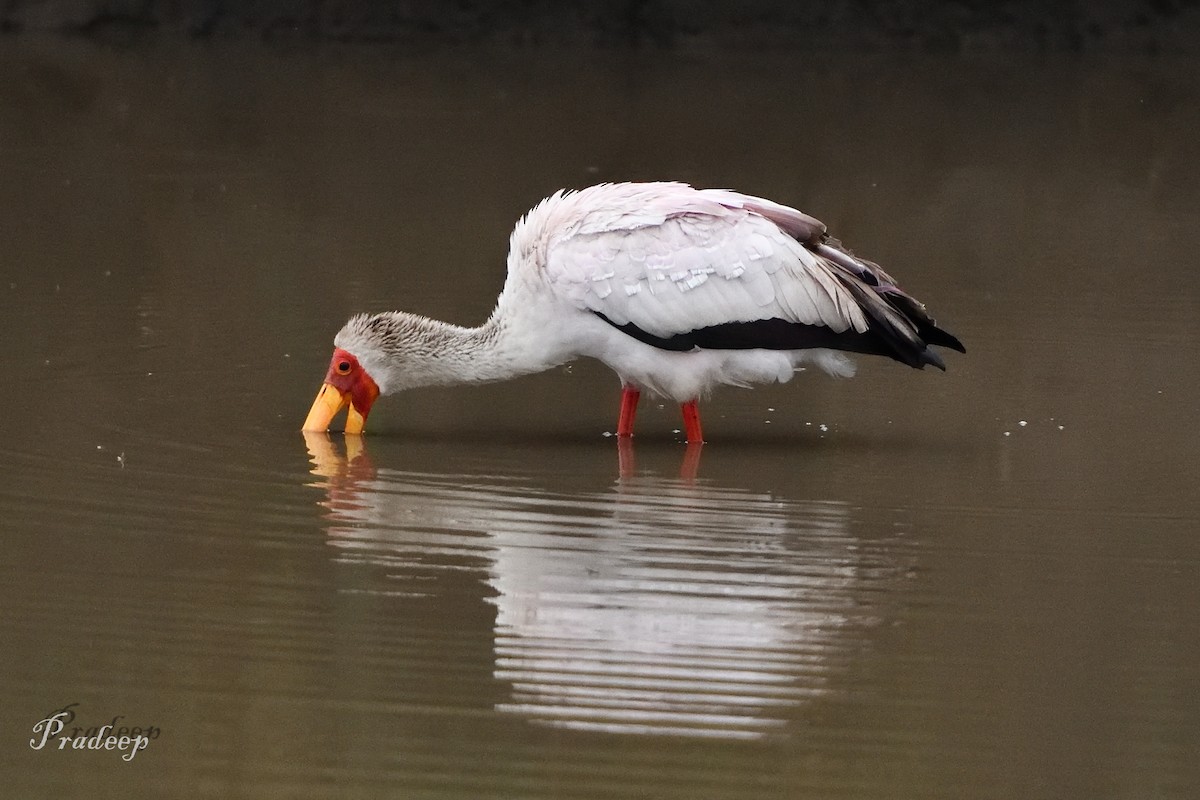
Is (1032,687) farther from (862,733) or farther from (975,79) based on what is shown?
(975,79)

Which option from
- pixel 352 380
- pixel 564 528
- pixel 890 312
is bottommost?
pixel 564 528

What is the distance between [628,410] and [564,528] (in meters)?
1.55

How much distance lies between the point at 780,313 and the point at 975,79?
1396 centimetres

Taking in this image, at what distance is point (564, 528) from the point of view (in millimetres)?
6863

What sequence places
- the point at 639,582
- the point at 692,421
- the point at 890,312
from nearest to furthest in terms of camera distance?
the point at 639,582, the point at 890,312, the point at 692,421

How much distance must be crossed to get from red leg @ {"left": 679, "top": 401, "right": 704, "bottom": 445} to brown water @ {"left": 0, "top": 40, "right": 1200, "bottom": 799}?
0.38 ft

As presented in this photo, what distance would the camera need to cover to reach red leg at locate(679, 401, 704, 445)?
26.9ft

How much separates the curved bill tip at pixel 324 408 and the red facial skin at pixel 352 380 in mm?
24

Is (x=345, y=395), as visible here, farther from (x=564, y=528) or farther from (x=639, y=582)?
(x=639, y=582)

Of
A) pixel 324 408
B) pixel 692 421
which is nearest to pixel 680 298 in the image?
pixel 692 421

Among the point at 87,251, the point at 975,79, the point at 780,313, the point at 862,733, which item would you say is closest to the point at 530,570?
the point at 862,733

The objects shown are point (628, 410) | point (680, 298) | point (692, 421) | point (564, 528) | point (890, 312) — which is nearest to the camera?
point (564, 528)

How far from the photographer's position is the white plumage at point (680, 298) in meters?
7.90

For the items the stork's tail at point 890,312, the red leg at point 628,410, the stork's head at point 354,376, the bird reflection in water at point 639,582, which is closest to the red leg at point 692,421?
the red leg at point 628,410
